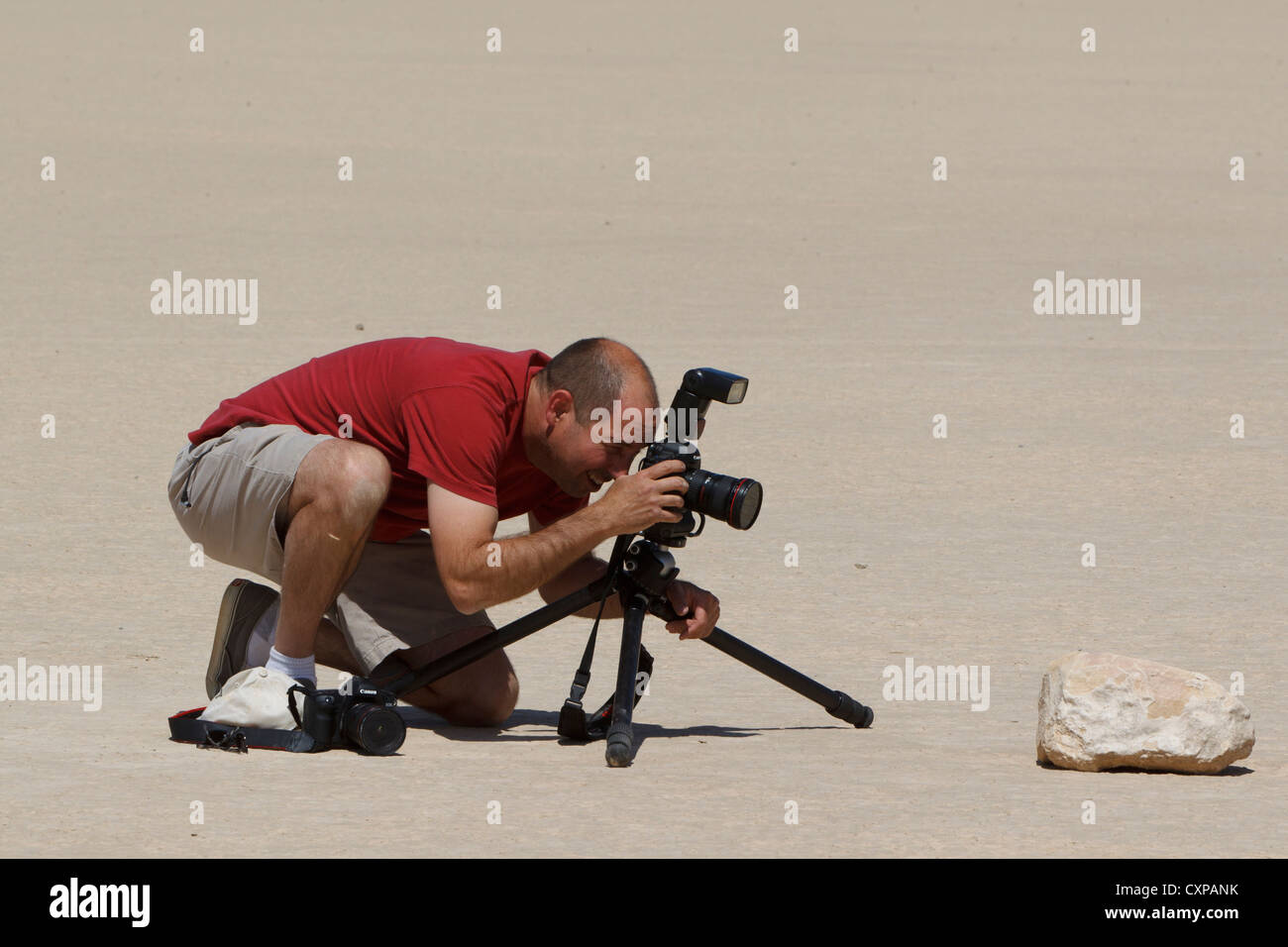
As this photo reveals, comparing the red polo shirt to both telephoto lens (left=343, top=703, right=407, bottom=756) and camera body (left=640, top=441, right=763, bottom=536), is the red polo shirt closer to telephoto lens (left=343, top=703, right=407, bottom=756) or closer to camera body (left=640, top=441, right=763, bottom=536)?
camera body (left=640, top=441, right=763, bottom=536)

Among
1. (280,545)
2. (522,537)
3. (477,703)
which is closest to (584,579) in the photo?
(477,703)

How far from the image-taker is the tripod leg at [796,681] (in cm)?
483

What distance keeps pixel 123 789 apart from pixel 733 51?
2378 centimetres

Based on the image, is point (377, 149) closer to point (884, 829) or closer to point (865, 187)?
point (865, 187)

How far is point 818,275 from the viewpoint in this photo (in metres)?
15.3

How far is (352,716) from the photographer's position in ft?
14.7

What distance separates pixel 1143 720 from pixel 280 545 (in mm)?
1973

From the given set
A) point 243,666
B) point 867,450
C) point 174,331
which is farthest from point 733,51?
point 243,666

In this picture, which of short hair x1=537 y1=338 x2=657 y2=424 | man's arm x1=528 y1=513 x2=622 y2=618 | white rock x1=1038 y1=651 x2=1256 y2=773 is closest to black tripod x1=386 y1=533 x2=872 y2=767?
man's arm x1=528 y1=513 x2=622 y2=618

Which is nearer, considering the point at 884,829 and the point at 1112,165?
the point at 884,829

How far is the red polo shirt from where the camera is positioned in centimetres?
438

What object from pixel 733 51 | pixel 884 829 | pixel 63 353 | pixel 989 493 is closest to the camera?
pixel 884 829

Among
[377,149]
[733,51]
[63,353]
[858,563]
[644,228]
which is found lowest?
[858,563]

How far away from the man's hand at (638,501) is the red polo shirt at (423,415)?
0.25 m
